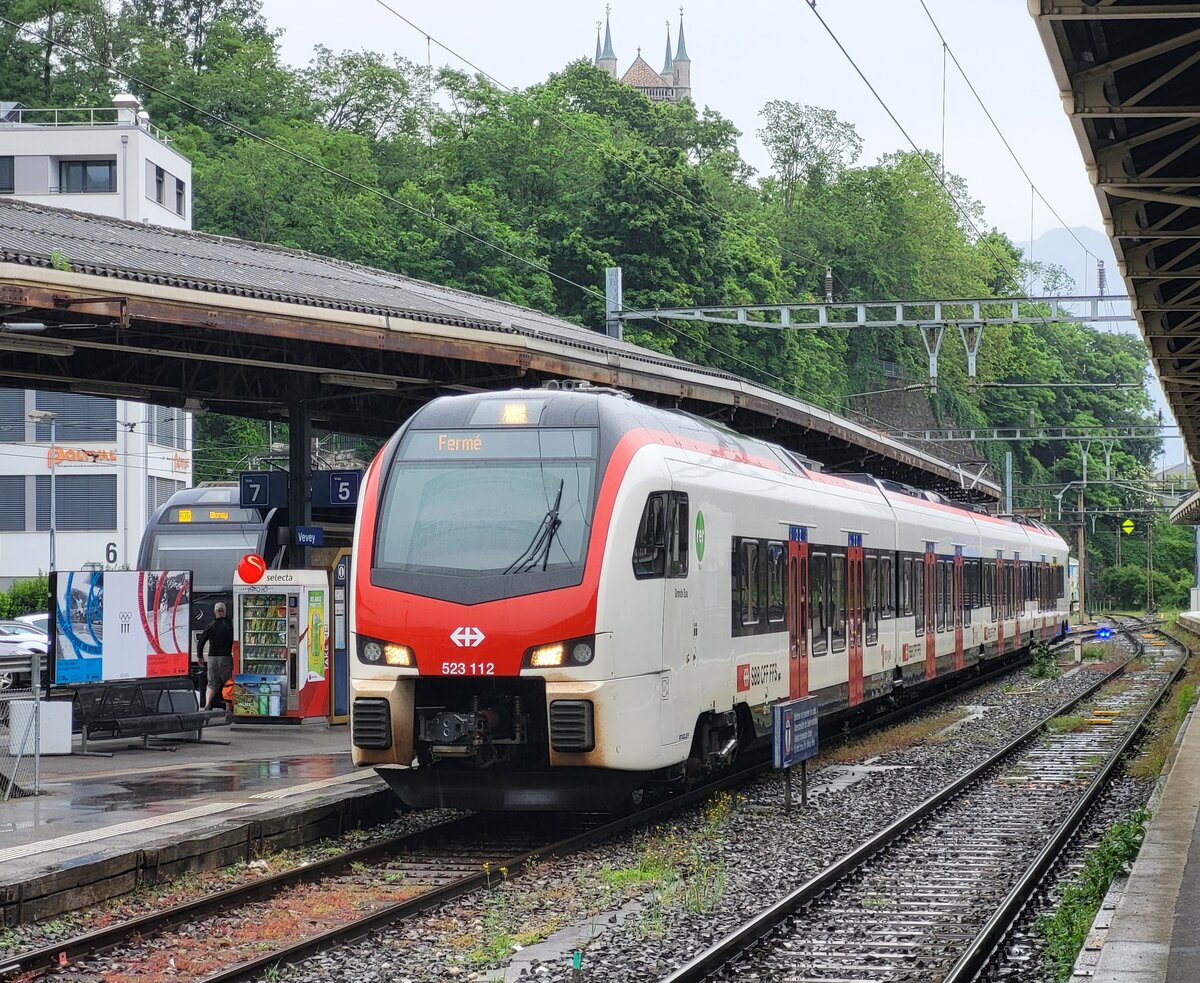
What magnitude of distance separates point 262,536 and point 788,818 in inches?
470

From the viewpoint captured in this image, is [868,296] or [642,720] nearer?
[642,720]

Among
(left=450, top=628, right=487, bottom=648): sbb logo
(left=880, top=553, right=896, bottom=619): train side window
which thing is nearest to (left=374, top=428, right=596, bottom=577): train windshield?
(left=450, top=628, right=487, bottom=648): sbb logo

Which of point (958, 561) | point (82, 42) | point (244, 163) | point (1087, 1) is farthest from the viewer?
point (82, 42)

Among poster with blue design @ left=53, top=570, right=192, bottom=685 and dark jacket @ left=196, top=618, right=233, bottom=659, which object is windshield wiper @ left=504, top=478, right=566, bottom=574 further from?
dark jacket @ left=196, top=618, right=233, bottom=659

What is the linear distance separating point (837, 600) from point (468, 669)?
778 centimetres

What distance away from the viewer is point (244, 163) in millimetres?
65375

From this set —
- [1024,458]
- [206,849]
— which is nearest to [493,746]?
[206,849]

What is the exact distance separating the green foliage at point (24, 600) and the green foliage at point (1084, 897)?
131ft

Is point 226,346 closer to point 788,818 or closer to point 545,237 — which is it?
point 788,818

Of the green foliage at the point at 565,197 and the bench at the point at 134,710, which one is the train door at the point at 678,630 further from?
the green foliage at the point at 565,197

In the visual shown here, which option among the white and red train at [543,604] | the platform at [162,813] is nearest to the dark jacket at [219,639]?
the platform at [162,813]

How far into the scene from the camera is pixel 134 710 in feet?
55.5

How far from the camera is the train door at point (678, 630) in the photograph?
12.6 m

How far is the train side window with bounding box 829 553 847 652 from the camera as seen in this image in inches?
733
